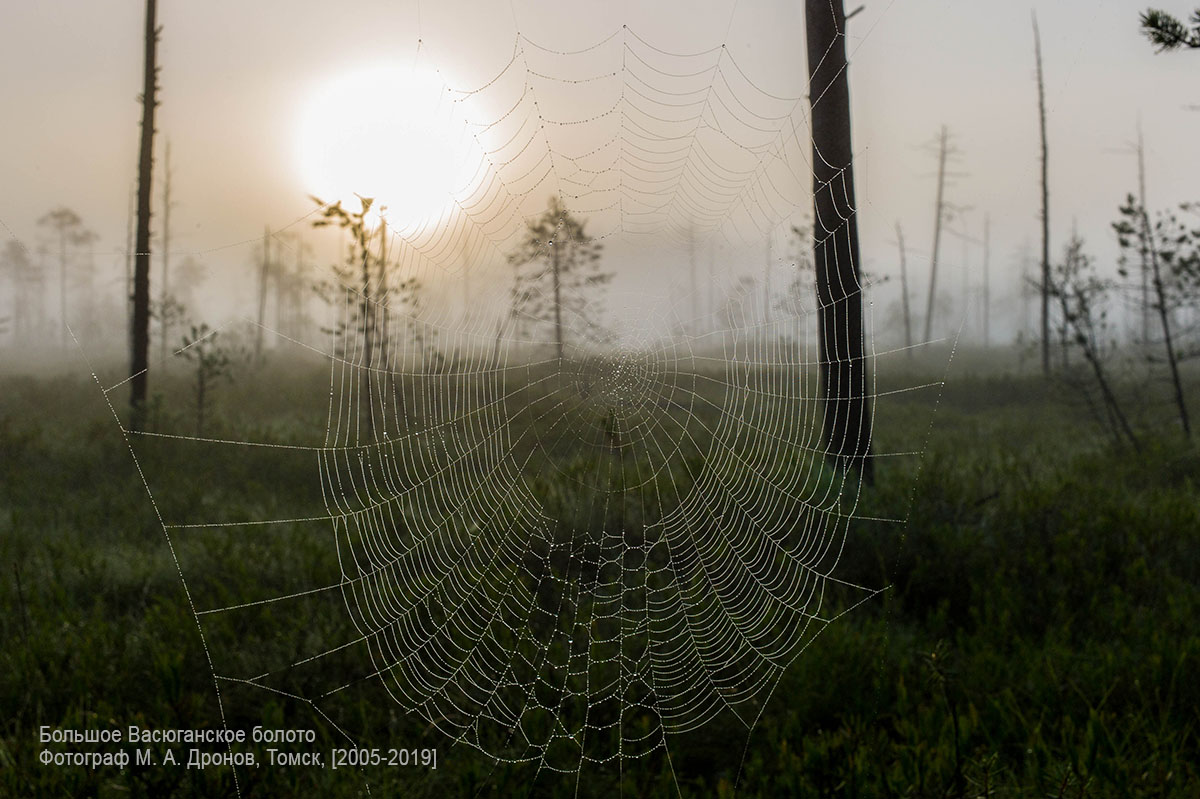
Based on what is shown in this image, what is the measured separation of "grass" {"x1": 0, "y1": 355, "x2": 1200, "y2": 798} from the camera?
350cm

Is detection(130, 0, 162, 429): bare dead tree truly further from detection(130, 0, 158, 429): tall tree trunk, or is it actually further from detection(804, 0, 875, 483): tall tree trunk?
detection(804, 0, 875, 483): tall tree trunk

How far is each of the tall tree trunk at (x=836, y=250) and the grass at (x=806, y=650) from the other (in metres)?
0.74

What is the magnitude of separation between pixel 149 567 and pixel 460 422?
430 centimetres

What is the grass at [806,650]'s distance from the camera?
3504 mm

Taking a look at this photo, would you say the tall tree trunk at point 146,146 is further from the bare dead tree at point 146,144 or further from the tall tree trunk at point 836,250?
the tall tree trunk at point 836,250

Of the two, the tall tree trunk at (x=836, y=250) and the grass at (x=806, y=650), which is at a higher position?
the tall tree trunk at (x=836, y=250)

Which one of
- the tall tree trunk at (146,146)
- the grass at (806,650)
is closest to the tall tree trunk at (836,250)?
the grass at (806,650)

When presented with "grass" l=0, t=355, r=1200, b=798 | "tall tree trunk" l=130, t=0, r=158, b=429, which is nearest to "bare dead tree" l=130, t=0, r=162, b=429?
"tall tree trunk" l=130, t=0, r=158, b=429

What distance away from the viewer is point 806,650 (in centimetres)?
394

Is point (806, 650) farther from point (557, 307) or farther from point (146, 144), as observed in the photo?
point (146, 144)

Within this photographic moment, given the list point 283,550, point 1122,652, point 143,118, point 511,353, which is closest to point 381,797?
point 511,353

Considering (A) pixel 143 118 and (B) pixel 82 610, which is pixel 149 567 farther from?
(A) pixel 143 118

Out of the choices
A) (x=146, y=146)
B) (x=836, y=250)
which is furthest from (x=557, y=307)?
(x=146, y=146)

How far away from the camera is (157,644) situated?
4941 millimetres
